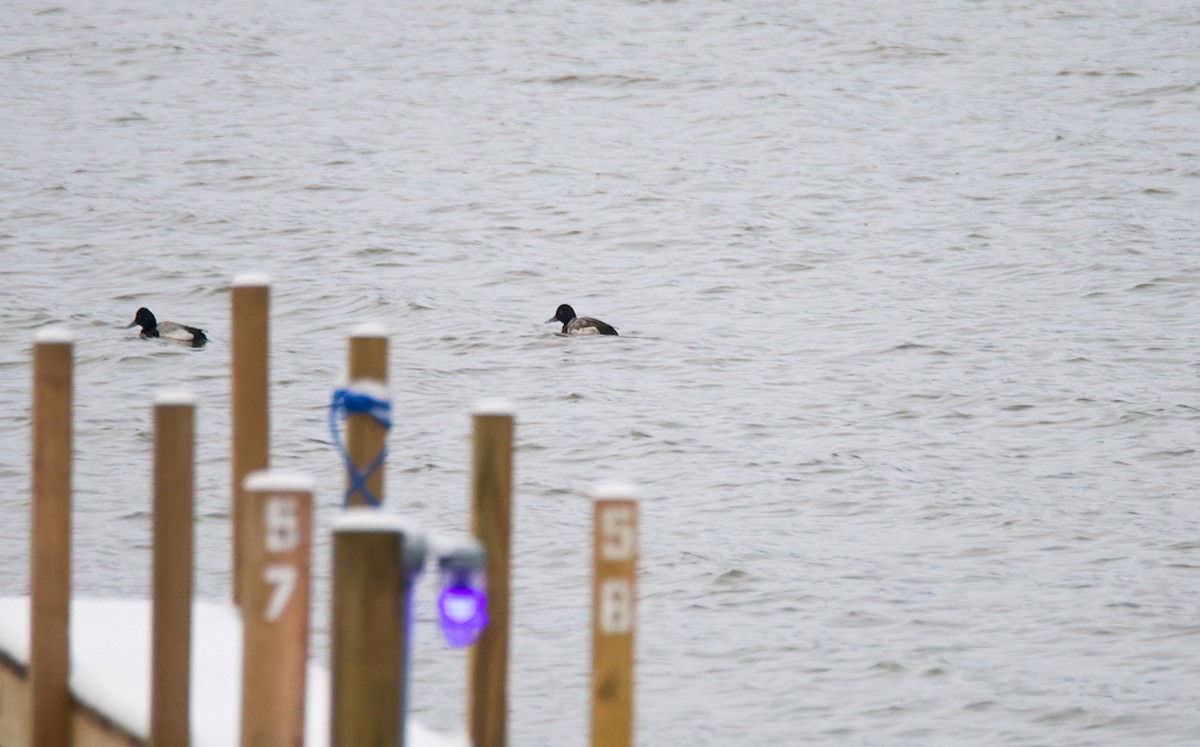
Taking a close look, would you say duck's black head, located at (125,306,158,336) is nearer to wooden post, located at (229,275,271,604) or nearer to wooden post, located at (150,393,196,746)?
wooden post, located at (229,275,271,604)

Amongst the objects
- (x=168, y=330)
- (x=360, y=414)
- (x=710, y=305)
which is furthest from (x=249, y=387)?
(x=710, y=305)

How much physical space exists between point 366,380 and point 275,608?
1581 millimetres

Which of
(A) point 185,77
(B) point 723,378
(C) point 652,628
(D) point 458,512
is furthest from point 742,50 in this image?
(C) point 652,628

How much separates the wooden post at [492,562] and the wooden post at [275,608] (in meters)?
0.77

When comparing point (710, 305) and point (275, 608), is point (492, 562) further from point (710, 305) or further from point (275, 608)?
point (710, 305)

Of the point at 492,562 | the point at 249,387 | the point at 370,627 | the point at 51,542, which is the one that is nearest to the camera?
the point at 370,627

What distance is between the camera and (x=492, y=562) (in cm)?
494

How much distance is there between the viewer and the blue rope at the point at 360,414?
216 inches

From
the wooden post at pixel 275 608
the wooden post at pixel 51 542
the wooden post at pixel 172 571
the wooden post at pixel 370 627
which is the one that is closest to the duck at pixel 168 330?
the wooden post at pixel 51 542

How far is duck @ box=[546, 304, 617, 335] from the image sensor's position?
1959 cm

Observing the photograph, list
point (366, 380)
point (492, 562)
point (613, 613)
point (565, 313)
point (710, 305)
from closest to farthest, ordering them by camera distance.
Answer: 1. point (613, 613)
2. point (492, 562)
3. point (366, 380)
4. point (565, 313)
5. point (710, 305)

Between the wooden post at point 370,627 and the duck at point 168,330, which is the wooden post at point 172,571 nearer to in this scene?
the wooden post at point 370,627

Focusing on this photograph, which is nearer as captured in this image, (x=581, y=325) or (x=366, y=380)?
(x=366, y=380)

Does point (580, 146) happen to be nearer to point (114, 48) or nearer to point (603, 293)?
point (603, 293)
